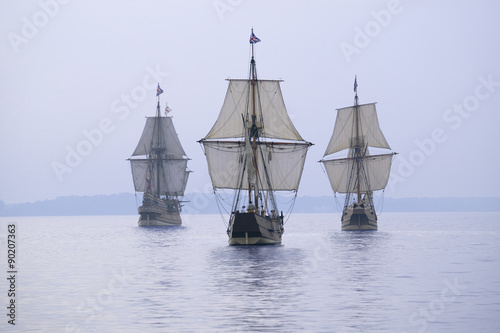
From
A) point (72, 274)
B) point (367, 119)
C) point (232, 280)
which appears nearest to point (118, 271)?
point (72, 274)

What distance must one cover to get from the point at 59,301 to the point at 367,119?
303 feet

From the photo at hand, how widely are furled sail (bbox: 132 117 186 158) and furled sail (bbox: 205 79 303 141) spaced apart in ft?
222

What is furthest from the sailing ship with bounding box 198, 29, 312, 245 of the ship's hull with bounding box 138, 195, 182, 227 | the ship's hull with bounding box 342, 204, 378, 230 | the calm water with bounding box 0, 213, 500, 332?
the ship's hull with bounding box 138, 195, 182, 227

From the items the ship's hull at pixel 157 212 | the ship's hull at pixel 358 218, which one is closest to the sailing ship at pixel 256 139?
the ship's hull at pixel 358 218

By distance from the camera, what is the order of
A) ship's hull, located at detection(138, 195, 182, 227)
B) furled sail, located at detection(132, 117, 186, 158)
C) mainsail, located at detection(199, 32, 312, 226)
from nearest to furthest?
mainsail, located at detection(199, 32, 312, 226), ship's hull, located at detection(138, 195, 182, 227), furled sail, located at detection(132, 117, 186, 158)

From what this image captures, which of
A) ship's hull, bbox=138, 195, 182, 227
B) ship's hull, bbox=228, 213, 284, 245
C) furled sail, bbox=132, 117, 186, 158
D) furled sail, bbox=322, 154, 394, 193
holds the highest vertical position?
furled sail, bbox=132, 117, 186, 158

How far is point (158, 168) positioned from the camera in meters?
139

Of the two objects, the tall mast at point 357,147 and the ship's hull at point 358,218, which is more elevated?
the tall mast at point 357,147

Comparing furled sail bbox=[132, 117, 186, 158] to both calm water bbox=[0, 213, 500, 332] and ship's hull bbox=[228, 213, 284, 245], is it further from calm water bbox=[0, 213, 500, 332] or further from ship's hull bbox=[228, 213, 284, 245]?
calm water bbox=[0, 213, 500, 332]

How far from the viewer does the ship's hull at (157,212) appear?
13888 centimetres

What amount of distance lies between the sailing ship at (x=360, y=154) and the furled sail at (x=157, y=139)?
3369 centimetres

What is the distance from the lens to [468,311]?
91.1 feet

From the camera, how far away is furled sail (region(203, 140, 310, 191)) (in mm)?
73500

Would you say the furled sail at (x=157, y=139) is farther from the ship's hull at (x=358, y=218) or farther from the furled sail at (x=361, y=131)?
the ship's hull at (x=358, y=218)
